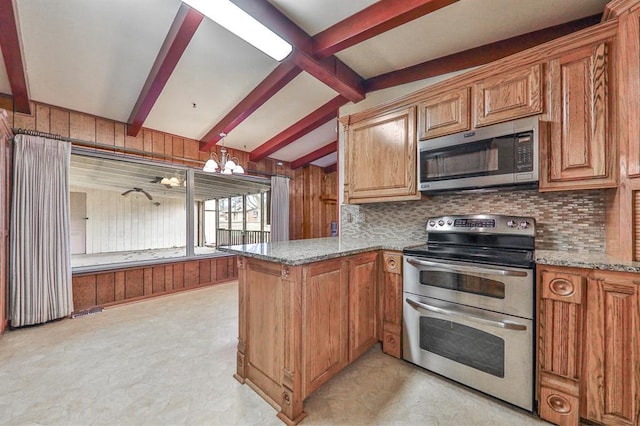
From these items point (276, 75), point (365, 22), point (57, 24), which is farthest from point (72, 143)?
point (365, 22)

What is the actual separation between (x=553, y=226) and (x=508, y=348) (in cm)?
105

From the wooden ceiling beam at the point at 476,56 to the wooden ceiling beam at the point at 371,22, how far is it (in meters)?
0.80

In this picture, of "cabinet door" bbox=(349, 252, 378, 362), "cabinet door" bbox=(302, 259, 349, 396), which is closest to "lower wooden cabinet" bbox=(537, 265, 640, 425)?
"cabinet door" bbox=(349, 252, 378, 362)

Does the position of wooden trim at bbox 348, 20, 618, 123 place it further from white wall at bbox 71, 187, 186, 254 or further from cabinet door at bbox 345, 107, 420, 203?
white wall at bbox 71, 187, 186, 254

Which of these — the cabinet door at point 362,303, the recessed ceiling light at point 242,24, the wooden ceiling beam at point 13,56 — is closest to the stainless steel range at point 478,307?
the cabinet door at point 362,303

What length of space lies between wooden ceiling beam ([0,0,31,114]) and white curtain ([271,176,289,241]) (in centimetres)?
356

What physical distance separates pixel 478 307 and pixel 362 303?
2.61 ft

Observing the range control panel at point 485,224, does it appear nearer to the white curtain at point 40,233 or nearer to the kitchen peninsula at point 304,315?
the kitchen peninsula at point 304,315

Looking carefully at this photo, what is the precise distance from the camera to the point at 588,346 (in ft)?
4.50

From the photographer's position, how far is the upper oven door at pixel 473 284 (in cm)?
152

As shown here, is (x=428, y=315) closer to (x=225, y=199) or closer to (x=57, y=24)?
(x=57, y=24)

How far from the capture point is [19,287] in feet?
9.00

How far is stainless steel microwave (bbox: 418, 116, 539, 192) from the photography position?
176 cm

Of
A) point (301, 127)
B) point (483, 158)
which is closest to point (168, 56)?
point (301, 127)
